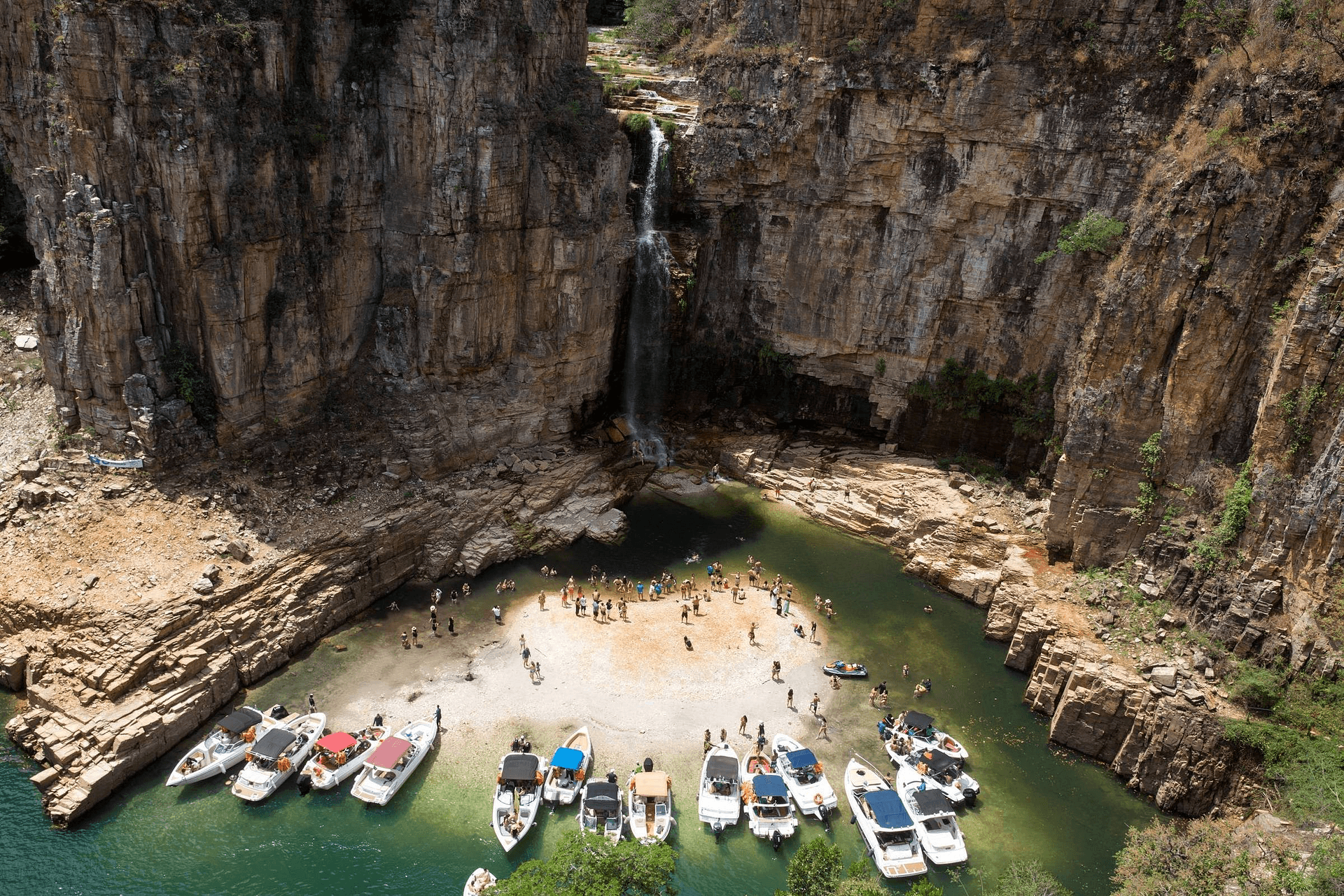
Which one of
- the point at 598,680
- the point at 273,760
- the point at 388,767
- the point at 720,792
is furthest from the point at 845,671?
the point at 273,760

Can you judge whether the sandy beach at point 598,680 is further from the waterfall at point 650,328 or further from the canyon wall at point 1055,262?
the canyon wall at point 1055,262

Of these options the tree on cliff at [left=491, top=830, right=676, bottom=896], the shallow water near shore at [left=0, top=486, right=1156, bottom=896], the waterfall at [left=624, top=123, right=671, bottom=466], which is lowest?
Result: the shallow water near shore at [left=0, top=486, right=1156, bottom=896]

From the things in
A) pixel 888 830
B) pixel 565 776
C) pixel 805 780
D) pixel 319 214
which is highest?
pixel 319 214

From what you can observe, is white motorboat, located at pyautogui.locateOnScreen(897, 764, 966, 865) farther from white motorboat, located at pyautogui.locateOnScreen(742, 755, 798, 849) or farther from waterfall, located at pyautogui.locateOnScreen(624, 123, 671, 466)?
waterfall, located at pyautogui.locateOnScreen(624, 123, 671, 466)

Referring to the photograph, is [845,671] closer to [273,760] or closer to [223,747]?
[273,760]

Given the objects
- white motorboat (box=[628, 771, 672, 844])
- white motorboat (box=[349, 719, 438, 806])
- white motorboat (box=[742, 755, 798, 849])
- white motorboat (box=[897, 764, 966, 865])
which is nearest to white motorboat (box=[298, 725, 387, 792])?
white motorboat (box=[349, 719, 438, 806])

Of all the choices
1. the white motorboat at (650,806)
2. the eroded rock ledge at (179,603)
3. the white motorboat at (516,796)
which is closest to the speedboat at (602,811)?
the white motorboat at (650,806)

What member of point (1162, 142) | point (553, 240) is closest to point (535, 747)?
point (553, 240)
